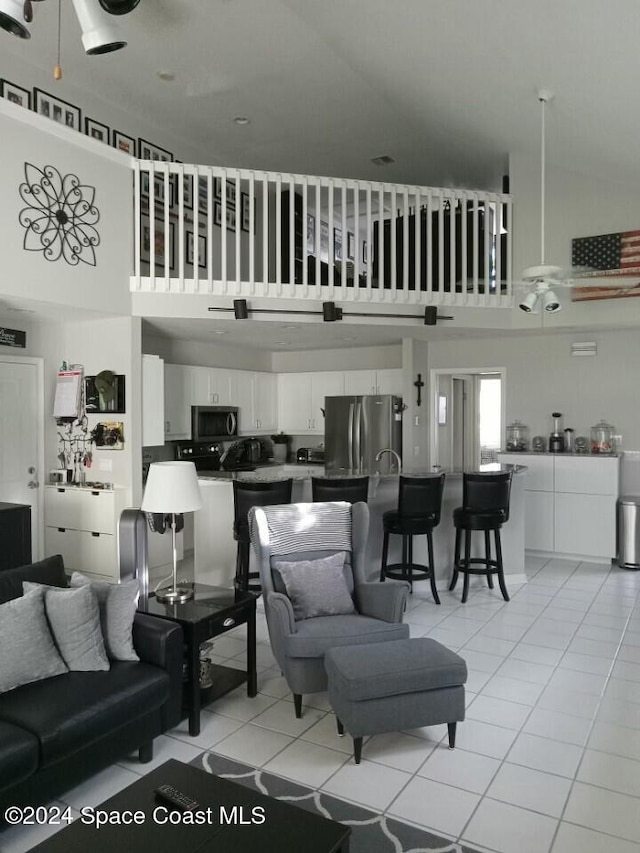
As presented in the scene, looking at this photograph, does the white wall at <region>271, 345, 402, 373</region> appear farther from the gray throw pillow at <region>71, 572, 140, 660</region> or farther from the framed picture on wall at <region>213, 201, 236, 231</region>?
the gray throw pillow at <region>71, 572, 140, 660</region>

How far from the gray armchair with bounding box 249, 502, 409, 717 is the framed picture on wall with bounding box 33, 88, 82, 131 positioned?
4303mm

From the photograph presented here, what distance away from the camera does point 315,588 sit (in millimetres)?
3738

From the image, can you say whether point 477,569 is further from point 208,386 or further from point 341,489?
point 208,386

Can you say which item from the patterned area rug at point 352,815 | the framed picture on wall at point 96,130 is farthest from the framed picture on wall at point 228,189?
the patterned area rug at point 352,815

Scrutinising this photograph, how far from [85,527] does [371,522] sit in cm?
264

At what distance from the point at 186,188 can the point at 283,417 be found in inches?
130

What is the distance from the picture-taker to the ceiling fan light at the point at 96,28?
3.29 m

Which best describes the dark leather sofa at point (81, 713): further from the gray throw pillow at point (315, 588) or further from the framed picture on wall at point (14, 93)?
the framed picture on wall at point (14, 93)

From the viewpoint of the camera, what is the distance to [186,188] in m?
7.41

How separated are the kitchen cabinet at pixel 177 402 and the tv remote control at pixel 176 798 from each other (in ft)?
17.2

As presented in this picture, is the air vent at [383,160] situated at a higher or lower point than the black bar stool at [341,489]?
higher

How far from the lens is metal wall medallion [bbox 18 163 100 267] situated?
4.80m

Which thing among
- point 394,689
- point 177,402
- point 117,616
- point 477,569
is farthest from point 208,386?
point 394,689

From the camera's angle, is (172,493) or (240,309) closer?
(172,493)
